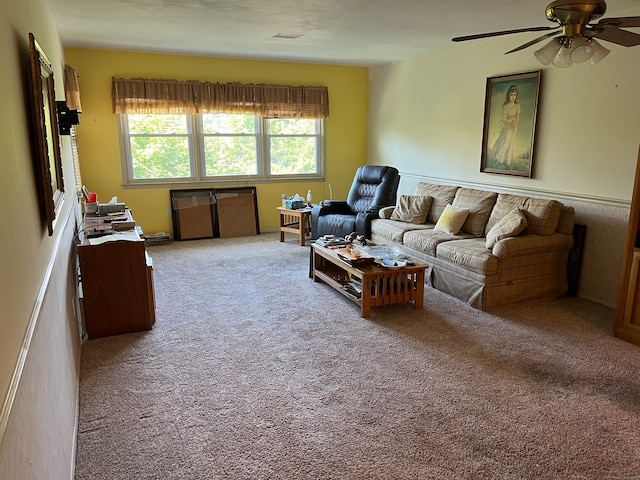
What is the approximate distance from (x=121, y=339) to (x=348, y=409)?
1.74 meters

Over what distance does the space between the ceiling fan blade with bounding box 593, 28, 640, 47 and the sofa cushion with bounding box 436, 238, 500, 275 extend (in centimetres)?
178

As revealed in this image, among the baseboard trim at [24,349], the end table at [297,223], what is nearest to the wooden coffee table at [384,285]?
the end table at [297,223]

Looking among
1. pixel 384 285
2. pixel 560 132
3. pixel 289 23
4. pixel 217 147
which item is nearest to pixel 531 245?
pixel 560 132

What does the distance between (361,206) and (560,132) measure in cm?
240

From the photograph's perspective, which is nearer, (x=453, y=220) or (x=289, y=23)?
(x=289, y=23)

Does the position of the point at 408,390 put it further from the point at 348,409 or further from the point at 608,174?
the point at 608,174

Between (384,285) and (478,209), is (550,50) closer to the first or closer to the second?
(384,285)

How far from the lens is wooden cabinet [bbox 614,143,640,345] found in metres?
3.13

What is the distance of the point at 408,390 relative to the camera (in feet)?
8.63

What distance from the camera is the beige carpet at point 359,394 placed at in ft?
6.76

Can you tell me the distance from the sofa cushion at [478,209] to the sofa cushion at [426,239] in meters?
0.10

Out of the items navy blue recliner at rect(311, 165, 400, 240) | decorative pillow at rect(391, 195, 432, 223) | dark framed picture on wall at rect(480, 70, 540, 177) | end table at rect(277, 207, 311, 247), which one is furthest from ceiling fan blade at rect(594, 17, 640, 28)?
end table at rect(277, 207, 311, 247)

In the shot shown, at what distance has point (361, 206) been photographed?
590cm

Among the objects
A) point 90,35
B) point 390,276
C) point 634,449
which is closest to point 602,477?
point 634,449
